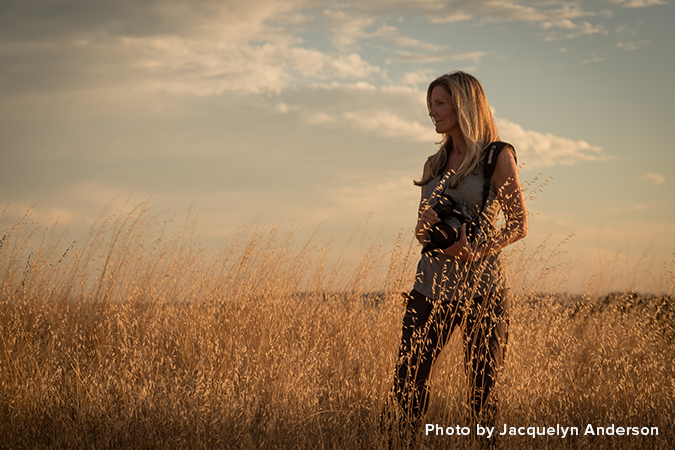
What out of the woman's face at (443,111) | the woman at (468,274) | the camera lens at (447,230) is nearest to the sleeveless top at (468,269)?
the woman at (468,274)

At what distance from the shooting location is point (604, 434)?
2781 millimetres

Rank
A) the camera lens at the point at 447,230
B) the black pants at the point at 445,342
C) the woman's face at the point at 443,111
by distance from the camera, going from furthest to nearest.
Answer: the woman's face at the point at 443,111 → the black pants at the point at 445,342 → the camera lens at the point at 447,230

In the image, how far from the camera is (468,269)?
2193 mm

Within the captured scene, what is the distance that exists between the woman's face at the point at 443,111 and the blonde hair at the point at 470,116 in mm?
25

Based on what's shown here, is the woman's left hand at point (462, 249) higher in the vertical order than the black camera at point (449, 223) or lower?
lower

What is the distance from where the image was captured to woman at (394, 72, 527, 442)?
7.38ft

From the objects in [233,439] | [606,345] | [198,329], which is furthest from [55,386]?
[606,345]

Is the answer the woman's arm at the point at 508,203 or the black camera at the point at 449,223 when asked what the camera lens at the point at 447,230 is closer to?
the black camera at the point at 449,223

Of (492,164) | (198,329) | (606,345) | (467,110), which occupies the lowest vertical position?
(606,345)

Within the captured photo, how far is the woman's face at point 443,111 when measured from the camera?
7.92 feet

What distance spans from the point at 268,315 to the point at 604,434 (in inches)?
101

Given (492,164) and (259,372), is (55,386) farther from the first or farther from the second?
(492,164)

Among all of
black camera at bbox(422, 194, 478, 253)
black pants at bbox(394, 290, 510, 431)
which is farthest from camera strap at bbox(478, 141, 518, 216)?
black pants at bbox(394, 290, 510, 431)

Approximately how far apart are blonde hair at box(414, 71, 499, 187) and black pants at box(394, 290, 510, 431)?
0.58 m
